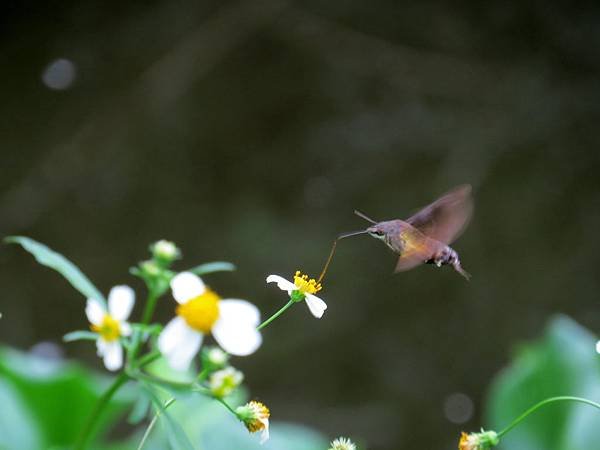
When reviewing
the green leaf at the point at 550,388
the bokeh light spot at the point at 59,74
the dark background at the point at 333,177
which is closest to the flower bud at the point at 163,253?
the green leaf at the point at 550,388

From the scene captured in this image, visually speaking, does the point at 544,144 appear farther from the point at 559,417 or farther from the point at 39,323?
the point at 39,323

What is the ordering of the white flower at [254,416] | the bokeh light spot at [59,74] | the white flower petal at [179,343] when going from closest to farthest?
the white flower petal at [179,343] → the white flower at [254,416] → the bokeh light spot at [59,74]

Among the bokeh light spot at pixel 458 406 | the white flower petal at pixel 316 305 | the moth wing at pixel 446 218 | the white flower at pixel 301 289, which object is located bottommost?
the white flower petal at pixel 316 305

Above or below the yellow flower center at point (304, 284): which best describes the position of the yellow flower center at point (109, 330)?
below

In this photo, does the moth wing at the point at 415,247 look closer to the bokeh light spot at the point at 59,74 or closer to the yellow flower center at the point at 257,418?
the yellow flower center at the point at 257,418

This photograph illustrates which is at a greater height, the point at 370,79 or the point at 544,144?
the point at 370,79

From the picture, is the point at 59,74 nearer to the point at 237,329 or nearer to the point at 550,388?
the point at 550,388

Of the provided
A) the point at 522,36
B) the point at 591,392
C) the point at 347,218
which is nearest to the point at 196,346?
the point at 591,392

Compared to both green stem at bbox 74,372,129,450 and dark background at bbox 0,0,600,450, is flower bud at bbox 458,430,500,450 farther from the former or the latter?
dark background at bbox 0,0,600,450
